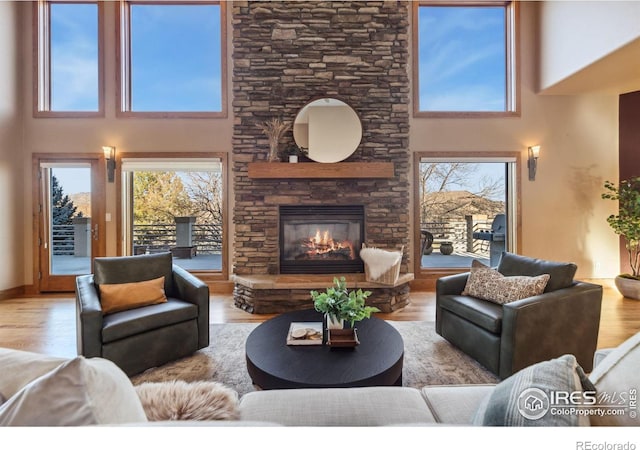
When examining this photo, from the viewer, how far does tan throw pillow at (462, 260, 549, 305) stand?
7.33 feet

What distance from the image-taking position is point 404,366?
92.6 inches

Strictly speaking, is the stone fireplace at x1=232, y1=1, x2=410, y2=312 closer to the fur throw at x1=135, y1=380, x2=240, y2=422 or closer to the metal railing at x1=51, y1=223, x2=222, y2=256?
the metal railing at x1=51, y1=223, x2=222, y2=256

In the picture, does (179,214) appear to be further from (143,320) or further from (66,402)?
(66,402)

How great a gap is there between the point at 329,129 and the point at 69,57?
4.07m

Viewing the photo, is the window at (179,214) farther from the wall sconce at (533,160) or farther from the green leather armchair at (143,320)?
the wall sconce at (533,160)

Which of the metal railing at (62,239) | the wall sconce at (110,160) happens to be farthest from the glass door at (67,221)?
the wall sconce at (110,160)

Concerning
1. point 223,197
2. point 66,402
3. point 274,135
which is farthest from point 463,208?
point 66,402

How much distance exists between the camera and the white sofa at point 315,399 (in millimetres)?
666

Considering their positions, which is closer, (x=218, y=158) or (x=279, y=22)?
(x=279, y=22)

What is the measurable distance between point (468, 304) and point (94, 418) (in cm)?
242

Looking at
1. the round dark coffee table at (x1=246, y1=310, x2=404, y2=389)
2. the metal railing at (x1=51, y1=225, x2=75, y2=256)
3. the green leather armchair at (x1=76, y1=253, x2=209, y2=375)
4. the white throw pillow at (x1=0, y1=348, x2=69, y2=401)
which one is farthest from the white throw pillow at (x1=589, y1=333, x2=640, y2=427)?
the metal railing at (x1=51, y1=225, x2=75, y2=256)

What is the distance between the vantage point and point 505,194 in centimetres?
466
